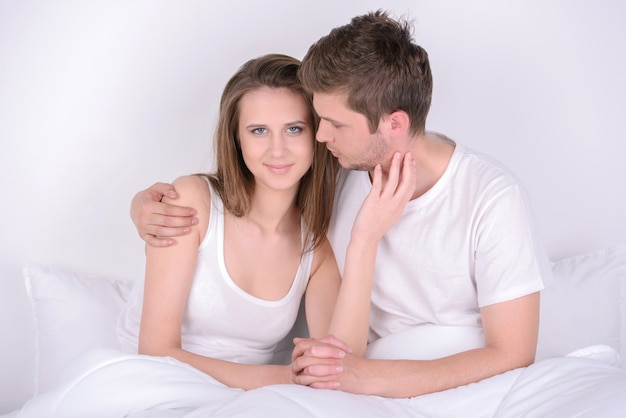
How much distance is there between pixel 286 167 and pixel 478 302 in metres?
0.66

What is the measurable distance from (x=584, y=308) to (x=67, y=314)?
1.76 metres

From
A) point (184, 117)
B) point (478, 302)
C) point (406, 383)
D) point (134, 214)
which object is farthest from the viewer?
point (184, 117)

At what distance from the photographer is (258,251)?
8.79 ft

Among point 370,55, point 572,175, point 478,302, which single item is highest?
point 370,55

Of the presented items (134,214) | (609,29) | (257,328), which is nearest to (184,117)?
(134,214)

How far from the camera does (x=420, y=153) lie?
2.48m

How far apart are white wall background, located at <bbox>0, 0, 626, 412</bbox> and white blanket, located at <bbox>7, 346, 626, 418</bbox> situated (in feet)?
3.34

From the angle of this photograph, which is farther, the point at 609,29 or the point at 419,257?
the point at 609,29

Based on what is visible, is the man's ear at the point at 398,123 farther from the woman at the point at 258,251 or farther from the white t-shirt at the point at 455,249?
the white t-shirt at the point at 455,249

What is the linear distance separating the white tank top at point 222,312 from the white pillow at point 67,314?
231 millimetres

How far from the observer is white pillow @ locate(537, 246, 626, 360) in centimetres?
294

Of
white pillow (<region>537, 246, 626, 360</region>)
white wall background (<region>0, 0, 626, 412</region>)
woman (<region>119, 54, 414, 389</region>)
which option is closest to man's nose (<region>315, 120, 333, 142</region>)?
woman (<region>119, 54, 414, 389</region>)

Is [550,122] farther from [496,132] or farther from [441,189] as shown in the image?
[441,189]

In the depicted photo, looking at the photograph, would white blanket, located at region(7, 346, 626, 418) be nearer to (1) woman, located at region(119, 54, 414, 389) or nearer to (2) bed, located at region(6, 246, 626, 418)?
(2) bed, located at region(6, 246, 626, 418)
